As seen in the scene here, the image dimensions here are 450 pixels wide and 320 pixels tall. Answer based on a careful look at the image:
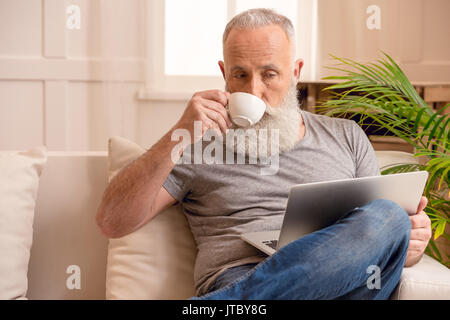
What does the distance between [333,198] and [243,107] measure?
345 mm

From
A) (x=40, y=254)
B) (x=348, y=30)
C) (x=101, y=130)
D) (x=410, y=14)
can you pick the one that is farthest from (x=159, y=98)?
(x=40, y=254)

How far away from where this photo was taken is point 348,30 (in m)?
3.18

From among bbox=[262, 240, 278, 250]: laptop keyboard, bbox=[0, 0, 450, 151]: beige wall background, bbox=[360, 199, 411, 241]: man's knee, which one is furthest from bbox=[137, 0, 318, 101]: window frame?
bbox=[360, 199, 411, 241]: man's knee

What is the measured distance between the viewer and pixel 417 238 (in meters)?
1.30

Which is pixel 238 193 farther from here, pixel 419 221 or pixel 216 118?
pixel 419 221

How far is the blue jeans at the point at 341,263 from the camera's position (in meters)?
1.08

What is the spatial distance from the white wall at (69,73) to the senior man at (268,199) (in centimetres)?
176

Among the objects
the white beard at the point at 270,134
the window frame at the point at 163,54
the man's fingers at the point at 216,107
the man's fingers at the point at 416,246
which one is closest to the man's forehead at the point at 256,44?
the white beard at the point at 270,134

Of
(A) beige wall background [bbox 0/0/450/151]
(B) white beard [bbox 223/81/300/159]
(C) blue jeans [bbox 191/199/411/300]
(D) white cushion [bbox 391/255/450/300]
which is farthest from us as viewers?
(A) beige wall background [bbox 0/0/450/151]

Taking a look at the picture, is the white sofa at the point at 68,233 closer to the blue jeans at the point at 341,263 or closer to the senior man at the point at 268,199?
the senior man at the point at 268,199

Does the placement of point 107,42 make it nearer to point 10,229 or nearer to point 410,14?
point 410,14

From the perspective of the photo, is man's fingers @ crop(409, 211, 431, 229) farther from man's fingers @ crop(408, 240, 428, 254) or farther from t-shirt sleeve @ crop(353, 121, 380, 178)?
t-shirt sleeve @ crop(353, 121, 380, 178)

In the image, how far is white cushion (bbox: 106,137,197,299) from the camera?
1.40 m

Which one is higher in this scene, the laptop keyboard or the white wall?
the white wall
